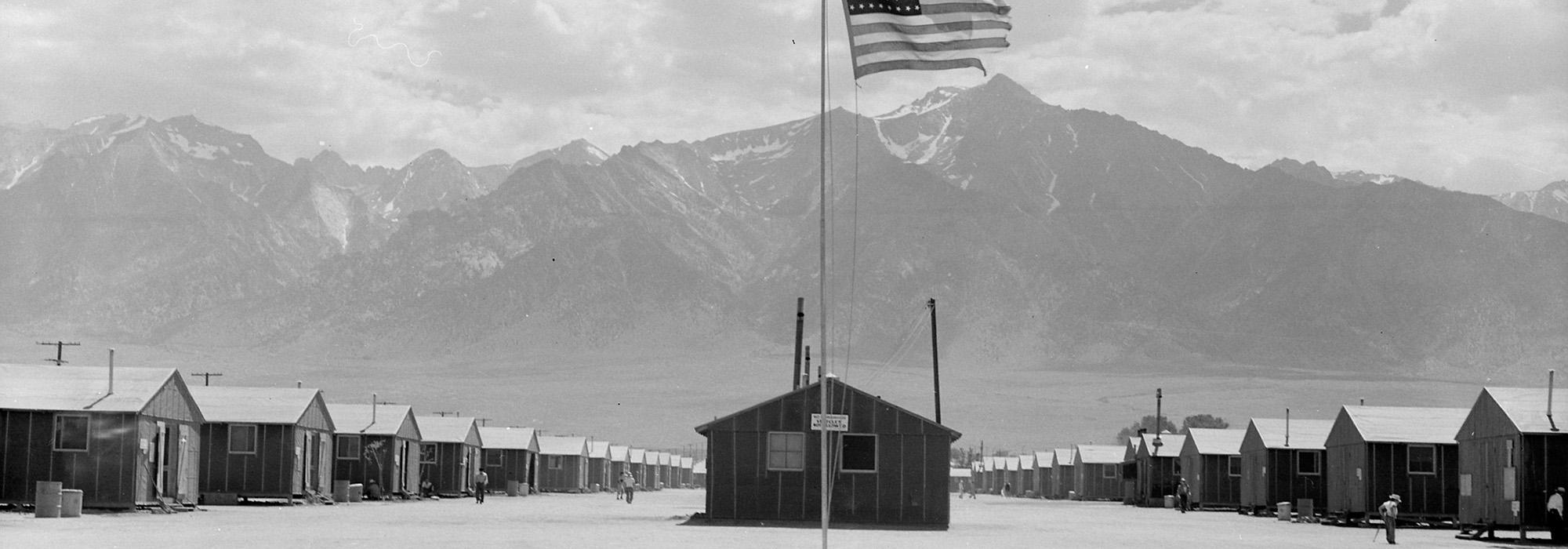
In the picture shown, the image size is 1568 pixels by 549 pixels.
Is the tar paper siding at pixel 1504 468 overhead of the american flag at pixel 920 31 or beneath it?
beneath

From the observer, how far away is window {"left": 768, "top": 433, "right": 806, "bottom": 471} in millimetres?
54594

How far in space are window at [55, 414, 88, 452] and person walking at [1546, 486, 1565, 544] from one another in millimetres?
39505

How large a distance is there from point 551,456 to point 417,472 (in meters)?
31.6

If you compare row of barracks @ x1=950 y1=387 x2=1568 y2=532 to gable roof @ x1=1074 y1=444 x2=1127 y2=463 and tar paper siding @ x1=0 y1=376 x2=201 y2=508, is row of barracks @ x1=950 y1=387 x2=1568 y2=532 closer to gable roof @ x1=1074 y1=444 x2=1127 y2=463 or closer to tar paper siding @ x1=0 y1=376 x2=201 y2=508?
gable roof @ x1=1074 y1=444 x2=1127 y2=463

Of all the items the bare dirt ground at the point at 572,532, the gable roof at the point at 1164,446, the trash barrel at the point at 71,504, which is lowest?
the bare dirt ground at the point at 572,532

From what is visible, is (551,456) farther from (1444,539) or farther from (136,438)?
(1444,539)

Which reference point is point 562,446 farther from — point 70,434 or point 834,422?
point 834,422

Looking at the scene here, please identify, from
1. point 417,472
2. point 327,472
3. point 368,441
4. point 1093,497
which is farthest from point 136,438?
point 1093,497

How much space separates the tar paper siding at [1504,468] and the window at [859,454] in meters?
17.0

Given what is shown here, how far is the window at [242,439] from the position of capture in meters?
69.4

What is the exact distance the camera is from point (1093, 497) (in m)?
124

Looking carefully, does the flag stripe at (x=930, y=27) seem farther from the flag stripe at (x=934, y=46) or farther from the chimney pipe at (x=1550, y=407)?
the chimney pipe at (x=1550, y=407)

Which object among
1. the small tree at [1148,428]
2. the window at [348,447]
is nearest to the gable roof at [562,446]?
the window at [348,447]

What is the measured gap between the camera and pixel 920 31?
1144 inches
